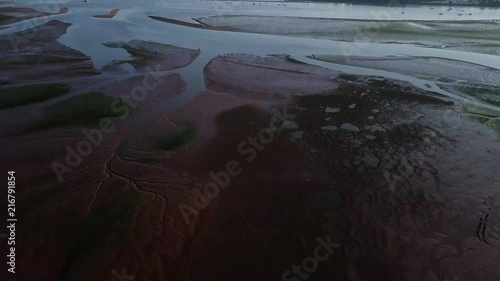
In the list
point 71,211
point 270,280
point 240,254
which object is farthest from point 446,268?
point 71,211

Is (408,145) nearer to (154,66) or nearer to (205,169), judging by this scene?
(205,169)

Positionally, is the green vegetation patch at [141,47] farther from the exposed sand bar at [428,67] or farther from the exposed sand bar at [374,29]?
the exposed sand bar at [428,67]

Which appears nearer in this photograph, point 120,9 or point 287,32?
point 287,32

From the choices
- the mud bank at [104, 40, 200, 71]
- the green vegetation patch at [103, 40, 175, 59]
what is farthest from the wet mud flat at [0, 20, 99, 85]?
the green vegetation patch at [103, 40, 175, 59]

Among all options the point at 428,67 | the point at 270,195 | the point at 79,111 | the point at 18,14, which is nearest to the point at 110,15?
the point at 18,14

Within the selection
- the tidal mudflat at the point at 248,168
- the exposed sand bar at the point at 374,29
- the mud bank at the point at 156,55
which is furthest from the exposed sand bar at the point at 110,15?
the tidal mudflat at the point at 248,168

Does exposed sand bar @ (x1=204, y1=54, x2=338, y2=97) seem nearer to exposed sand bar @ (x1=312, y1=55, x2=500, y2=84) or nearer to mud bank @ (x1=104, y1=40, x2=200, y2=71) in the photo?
mud bank @ (x1=104, y1=40, x2=200, y2=71)
